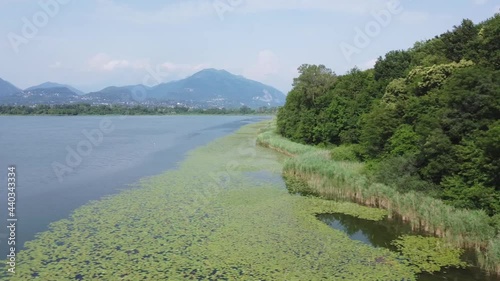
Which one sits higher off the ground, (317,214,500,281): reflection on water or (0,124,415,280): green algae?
(0,124,415,280): green algae

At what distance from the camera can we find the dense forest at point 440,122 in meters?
18.2

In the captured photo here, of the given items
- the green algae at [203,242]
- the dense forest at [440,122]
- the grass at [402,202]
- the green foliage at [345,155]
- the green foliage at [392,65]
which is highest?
the green foliage at [392,65]

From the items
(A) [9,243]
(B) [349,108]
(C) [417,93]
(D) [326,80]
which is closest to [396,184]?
(C) [417,93]

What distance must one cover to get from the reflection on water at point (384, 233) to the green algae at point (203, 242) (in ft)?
2.29

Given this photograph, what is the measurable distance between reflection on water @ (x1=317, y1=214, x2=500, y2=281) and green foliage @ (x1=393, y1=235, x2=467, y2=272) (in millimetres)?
327

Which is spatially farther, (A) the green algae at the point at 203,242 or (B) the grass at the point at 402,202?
(B) the grass at the point at 402,202

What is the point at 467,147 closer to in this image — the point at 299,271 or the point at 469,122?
the point at 469,122

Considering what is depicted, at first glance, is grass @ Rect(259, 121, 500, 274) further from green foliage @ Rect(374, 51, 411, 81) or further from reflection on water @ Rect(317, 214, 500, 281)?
green foliage @ Rect(374, 51, 411, 81)

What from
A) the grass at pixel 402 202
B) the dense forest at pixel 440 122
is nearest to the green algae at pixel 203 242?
the grass at pixel 402 202

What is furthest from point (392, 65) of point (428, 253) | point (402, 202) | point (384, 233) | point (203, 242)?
point (203, 242)

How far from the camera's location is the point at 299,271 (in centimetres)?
1387

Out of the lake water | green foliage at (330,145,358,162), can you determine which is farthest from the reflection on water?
the lake water

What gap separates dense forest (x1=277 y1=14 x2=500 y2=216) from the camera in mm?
18203

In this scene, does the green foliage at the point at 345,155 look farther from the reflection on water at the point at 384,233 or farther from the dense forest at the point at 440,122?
the reflection on water at the point at 384,233
